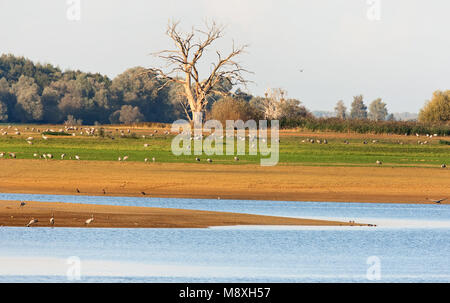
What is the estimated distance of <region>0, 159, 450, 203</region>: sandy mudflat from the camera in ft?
99.6

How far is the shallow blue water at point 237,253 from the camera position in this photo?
57.4 feet

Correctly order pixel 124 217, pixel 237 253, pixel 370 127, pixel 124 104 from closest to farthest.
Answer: pixel 237 253
pixel 124 217
pixel 370 127
pixel 124 104

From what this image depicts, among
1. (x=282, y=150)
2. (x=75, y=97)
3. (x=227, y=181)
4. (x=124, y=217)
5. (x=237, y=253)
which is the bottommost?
(x=237, y=253)

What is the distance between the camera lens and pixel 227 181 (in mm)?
32469

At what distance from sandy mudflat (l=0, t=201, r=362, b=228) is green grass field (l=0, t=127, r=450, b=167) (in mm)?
12823

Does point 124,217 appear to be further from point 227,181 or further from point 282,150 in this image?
point 282,150

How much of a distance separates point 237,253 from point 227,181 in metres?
12.7

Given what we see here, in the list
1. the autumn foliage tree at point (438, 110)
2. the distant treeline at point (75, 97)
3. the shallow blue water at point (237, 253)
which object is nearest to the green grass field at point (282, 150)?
the shallow blue water at point (237, 253)

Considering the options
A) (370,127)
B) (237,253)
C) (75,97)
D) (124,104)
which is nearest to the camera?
(237,253)

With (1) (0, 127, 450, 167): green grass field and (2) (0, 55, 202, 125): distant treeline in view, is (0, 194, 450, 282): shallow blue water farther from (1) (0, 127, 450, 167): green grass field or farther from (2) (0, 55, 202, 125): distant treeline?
(2) (0, 55, 202, 125): distant treeline

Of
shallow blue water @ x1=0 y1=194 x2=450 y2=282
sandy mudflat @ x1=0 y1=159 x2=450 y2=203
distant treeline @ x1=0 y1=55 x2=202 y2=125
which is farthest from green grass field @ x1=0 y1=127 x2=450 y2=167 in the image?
distant treeline @ x1=0 y1=55 x2=202 y2=125

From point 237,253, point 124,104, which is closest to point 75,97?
point 124,104

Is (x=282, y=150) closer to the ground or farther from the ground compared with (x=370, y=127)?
closer to the ground
